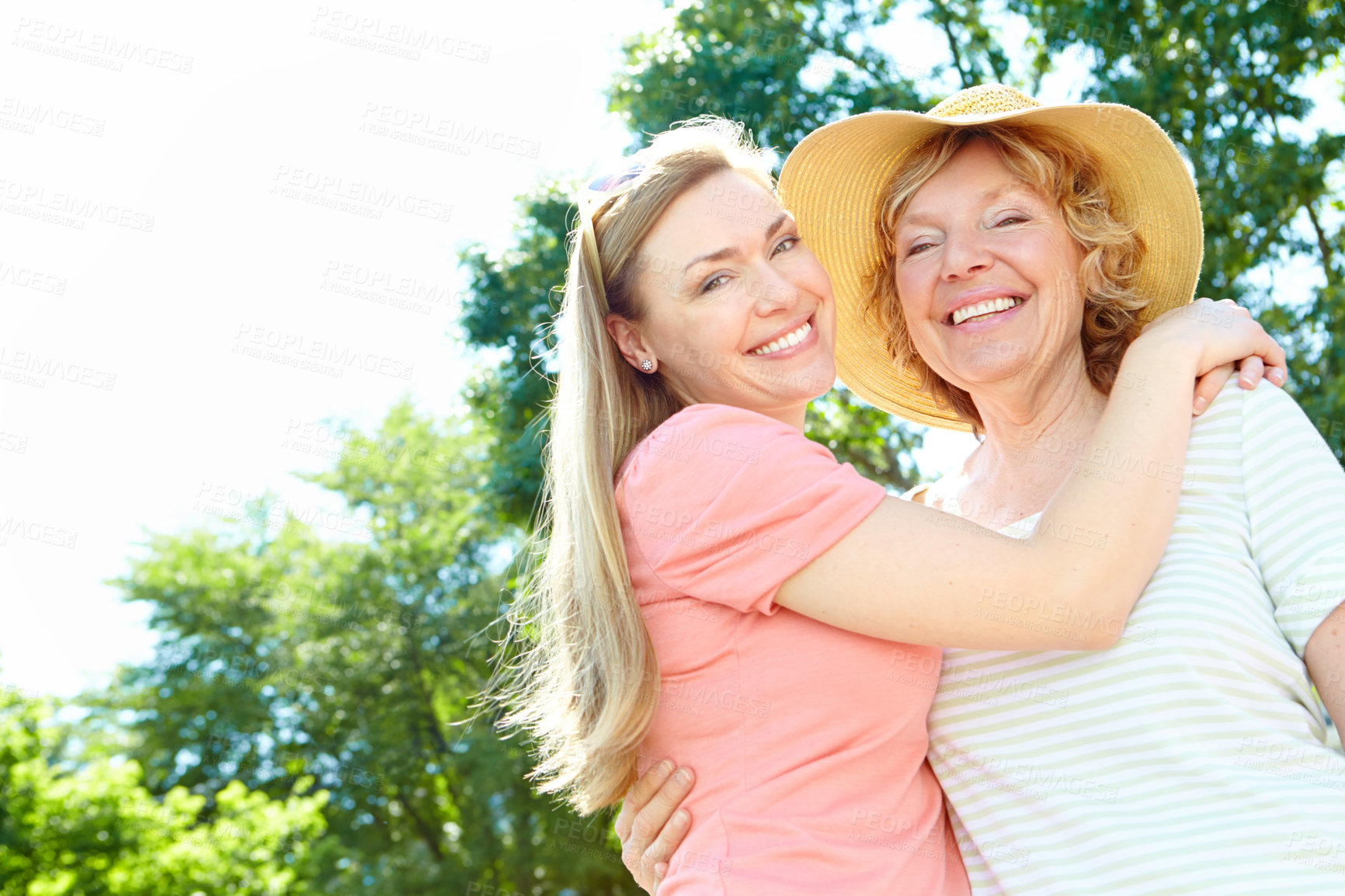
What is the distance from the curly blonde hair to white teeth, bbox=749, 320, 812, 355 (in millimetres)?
575

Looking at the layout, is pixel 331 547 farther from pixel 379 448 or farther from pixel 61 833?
pixel 61 833

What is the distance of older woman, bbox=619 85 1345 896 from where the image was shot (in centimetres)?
200

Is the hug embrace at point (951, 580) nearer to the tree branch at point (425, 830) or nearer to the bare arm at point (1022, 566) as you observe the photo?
the bare arm at point (1022, 566)

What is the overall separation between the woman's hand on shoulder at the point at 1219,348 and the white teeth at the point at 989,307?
41 centimetres

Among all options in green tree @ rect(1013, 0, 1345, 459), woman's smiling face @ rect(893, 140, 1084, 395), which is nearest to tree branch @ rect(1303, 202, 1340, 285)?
green tree @ rect(1013, 0, 1345, 459)

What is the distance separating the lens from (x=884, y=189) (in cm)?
308

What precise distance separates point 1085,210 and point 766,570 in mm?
1486

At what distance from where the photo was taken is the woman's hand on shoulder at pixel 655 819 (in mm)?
2160

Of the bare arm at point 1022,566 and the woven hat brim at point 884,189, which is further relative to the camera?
the woven hat brim at point 884,189

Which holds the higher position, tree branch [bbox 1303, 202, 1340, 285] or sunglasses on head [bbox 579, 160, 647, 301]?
sunglasses on head [bbox 579, 160, 647, 301]

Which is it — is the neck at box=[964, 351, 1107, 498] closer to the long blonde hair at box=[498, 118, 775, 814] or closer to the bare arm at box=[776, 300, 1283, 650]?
the bare arm at box=[776, 300, 1283, 650]

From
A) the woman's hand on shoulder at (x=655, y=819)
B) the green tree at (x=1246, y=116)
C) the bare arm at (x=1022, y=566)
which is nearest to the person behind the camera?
the bare arm at (x=1022, y=566)

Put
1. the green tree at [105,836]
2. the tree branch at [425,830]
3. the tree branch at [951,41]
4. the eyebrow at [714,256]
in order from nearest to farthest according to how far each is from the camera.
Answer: the eyebrow at [714,256] → the tree branch at [951,41] → the green tree at [105,836] → the tree branch at [425,830]

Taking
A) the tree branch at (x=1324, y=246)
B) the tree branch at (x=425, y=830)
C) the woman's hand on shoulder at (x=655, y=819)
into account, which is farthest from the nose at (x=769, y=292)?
the tree branch at (x=425, y=830)
